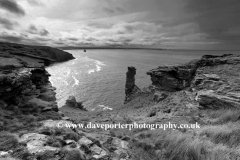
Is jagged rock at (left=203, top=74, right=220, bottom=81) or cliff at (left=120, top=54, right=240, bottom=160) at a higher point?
jagged rock at (left=203, top=74, right=220, bottom=81)

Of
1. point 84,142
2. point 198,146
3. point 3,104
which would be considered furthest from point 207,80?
point 3,104

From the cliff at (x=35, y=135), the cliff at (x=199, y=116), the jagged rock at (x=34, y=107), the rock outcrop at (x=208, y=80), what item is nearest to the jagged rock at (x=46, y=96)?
the cliff at (x=35, y=135)

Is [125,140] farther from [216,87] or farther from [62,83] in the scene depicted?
[62,83]

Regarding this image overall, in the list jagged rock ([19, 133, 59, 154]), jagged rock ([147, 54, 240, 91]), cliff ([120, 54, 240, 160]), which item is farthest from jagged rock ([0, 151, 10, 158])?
jagged rock ([147, 54, 240, 91])

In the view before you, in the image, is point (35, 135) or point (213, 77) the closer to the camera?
point (35, 135)

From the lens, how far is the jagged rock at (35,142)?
4.63 meters

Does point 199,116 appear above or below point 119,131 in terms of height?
above

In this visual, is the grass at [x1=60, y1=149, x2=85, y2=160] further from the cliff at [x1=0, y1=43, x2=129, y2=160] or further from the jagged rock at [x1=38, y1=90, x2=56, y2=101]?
the jagged rock at [x1=38, y1=90, x2=56, y2=101]

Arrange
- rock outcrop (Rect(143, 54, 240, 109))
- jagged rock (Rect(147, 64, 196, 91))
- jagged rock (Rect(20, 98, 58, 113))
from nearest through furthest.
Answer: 1. jagged rock (Rect(20, 98, 58, 113))
2. rock outcrop (Rect(143, 54, 240, 109))
3. jagged rock (Rect(147, 64, 196, 91))

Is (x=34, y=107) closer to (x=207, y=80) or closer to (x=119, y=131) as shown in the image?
(x=119, y=131)

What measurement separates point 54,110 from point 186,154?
34.0ft

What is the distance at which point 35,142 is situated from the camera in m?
5.11

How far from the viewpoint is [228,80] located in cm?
1255

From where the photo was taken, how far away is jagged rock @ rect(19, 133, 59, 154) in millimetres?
4632
